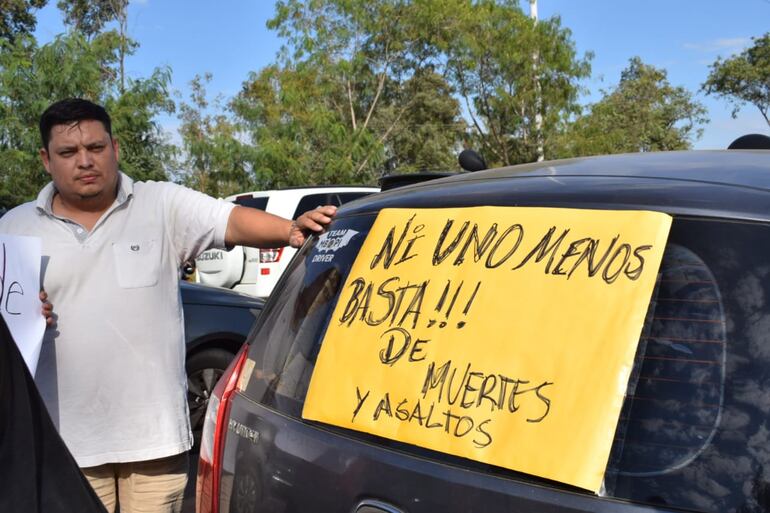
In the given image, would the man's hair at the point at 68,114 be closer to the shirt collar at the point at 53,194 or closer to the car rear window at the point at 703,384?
the shirt collar at the point at 53,194

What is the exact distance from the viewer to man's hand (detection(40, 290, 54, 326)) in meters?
2.86

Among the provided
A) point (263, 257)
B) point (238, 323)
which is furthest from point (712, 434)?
point (263, 257)

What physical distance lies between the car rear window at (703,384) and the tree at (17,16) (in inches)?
1382

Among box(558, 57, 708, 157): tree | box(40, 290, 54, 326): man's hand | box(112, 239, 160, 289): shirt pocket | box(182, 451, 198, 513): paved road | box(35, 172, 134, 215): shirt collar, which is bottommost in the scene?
box(182, 451, 198, 513): paved road

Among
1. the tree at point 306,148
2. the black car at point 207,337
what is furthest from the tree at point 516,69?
the black car at point 207,337

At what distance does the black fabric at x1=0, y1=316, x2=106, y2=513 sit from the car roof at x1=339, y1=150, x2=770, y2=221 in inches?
36.5

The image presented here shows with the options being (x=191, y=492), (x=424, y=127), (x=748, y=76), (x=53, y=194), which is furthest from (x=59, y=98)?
(x=748, y=76)

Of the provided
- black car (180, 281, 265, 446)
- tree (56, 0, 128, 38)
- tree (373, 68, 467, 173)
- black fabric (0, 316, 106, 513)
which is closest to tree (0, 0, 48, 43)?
tree (56, 0, 128, 38)

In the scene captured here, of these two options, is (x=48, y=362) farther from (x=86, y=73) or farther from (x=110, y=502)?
(x=86, y=73)

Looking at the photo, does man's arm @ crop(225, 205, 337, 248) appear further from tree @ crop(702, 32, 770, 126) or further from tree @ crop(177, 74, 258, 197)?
tree @ crop(702, 32, 770, 126)

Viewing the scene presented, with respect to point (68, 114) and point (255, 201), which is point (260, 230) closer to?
point (68, 114)

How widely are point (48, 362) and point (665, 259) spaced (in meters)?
2.10

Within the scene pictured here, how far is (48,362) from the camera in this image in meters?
2.93

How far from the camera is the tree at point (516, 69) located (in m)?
26.5
